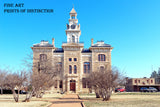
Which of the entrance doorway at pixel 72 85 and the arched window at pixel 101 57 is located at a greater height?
the arched window at pixel 101 57

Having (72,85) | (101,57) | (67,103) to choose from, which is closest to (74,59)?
(72,85)

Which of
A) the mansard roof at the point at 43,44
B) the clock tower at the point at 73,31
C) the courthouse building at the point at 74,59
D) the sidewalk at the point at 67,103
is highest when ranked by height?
the clock tower at the point at 73,31

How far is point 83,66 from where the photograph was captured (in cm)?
4872

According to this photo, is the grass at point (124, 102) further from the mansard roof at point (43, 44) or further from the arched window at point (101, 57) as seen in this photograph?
the mansard roof at point (43, 44)

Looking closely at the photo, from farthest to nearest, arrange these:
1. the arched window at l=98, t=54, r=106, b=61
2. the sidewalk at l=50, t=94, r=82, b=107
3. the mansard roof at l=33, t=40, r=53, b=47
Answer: the mansard roof at l=33, t=40, r=53, b=47, the arched window at l=98, t=54, r=106, b=61, the sidewalk at l=50, t=94, r=82, b=107

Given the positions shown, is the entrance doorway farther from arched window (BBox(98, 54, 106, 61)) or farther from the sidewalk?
the sidewalk

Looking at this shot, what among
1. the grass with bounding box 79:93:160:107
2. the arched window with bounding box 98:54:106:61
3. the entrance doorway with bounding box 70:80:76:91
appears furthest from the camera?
the arched window with bounding box 98:54:106:61

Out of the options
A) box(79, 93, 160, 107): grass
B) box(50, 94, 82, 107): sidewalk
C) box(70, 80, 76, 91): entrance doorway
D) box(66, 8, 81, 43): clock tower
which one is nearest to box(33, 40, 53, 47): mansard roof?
box(66, 8, 81, 43): clock tower

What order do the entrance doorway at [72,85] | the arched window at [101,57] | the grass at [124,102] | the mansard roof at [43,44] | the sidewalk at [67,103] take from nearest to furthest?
the grass at [124,102] < the sidewalk at [67,103] < the entrance doorway at [72,85] < the arched window at [101,57] < the mansard roof at [43,44]

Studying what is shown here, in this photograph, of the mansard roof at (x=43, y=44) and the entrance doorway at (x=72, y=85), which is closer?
the entrance doorway at (x=72, y=85)

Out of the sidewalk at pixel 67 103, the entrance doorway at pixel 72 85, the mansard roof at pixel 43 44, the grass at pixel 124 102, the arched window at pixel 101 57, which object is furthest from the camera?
the mansard roof at pixel 43 44

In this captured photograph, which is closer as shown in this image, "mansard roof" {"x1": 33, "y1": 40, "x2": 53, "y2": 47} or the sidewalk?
the sidewalk

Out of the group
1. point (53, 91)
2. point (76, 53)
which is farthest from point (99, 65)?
point (53, 91)

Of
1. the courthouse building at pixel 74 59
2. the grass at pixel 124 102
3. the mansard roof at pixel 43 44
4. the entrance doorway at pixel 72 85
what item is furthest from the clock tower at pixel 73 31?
the grass at pixel 124 102
